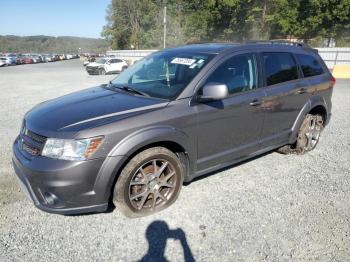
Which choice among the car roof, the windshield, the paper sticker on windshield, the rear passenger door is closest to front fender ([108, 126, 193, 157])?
the windshield

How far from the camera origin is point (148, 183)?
3.41 metres

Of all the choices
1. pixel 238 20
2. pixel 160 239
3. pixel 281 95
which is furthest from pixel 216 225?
pixel 238 20

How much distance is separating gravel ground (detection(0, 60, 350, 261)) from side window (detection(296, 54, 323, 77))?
1597 mm

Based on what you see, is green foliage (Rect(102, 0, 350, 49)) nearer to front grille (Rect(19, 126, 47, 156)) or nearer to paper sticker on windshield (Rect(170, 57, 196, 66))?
paper sticker on windshield (Rect(170, 57, 196, 66))

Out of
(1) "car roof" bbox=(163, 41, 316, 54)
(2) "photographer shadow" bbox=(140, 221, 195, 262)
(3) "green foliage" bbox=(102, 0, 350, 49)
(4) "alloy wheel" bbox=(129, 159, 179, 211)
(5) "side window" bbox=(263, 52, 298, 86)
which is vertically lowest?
(2) "photographer shadow" bbox=(140, 221, 195, 262)

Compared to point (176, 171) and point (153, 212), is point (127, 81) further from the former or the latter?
point (153, 212)

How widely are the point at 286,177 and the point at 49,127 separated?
314 centimetres

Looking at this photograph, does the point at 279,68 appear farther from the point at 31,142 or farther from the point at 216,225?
the point at 31,142

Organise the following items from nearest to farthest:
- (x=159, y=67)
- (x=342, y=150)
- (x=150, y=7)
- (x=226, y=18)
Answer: (x=159, y=67)
(x=342, y=150)
(x=226, y=18)
(x=150, y=7)

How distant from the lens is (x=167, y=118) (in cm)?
333

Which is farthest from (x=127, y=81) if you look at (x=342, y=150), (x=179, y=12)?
(x=179, y=12)

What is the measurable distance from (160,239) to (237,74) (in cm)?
217

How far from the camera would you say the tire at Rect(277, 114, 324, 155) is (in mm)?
5146

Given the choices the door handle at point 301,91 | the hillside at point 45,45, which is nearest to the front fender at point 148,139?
the door handle at point 301,91
